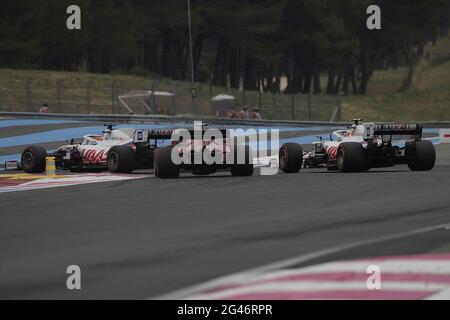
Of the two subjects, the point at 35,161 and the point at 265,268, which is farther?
the point at 35,161

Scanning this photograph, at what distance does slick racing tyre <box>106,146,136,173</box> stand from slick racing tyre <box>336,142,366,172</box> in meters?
4.04

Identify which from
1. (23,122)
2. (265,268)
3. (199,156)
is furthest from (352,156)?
(23,122)

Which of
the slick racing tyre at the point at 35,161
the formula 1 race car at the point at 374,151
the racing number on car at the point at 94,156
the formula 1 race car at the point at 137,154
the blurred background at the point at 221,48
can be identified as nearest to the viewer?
the formula 1 race car at the point at 137,154

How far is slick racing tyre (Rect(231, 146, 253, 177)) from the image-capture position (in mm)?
18281

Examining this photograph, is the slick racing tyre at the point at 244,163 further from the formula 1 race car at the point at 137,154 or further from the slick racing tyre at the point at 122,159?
the slick racing tyre at the point at 122,159

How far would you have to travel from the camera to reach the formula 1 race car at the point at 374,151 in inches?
740

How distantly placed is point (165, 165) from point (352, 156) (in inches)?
137

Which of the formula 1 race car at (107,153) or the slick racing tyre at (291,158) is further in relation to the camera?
the formula 1 race car at (107,153)

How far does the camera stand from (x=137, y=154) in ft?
66.5

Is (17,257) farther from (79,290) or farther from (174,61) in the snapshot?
(174,61)

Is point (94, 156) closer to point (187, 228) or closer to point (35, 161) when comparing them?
point (35, 161)

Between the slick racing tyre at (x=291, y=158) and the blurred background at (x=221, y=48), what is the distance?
30.4 meters

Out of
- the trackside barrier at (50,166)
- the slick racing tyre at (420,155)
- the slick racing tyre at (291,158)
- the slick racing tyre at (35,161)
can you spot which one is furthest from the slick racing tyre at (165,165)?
the slick racing tyre at (420,155)

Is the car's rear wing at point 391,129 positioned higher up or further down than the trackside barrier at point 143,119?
higher up
